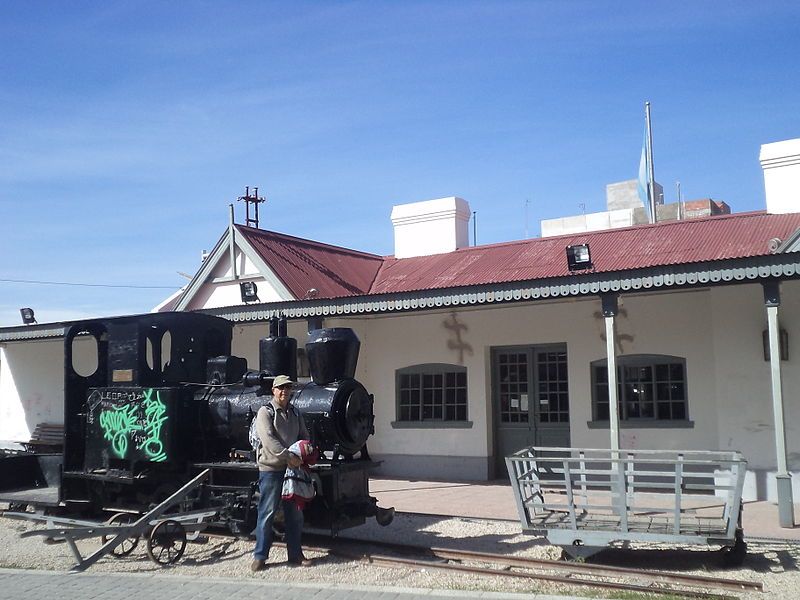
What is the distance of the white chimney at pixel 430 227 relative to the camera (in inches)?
648

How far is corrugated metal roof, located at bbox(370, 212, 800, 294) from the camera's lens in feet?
39.9

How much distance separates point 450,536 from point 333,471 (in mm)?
1769

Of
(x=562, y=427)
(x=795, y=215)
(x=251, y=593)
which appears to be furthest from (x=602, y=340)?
(x=251, y=593)

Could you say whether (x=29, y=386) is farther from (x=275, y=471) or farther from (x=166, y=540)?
(x=275, y=471)

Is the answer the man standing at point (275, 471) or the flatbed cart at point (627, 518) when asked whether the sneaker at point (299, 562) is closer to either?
the man standing at point (275, 471)

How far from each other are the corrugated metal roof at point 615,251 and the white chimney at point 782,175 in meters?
0.29

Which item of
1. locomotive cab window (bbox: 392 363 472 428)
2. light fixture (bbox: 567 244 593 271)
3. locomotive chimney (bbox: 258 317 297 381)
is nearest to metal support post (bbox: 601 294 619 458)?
light fixture (bbox: 567 244 593 271)

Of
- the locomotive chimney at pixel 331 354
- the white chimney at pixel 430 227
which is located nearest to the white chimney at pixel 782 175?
the white chimney at pixel 430 227

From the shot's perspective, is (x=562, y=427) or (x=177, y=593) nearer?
(x=177, y=593)

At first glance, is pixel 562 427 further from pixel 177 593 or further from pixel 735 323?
pixel 177 593

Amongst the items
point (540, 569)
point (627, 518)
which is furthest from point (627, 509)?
point (540, 569)

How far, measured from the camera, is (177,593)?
19.8 feet

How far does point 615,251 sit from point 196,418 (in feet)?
25.7

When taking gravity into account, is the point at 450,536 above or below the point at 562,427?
below
